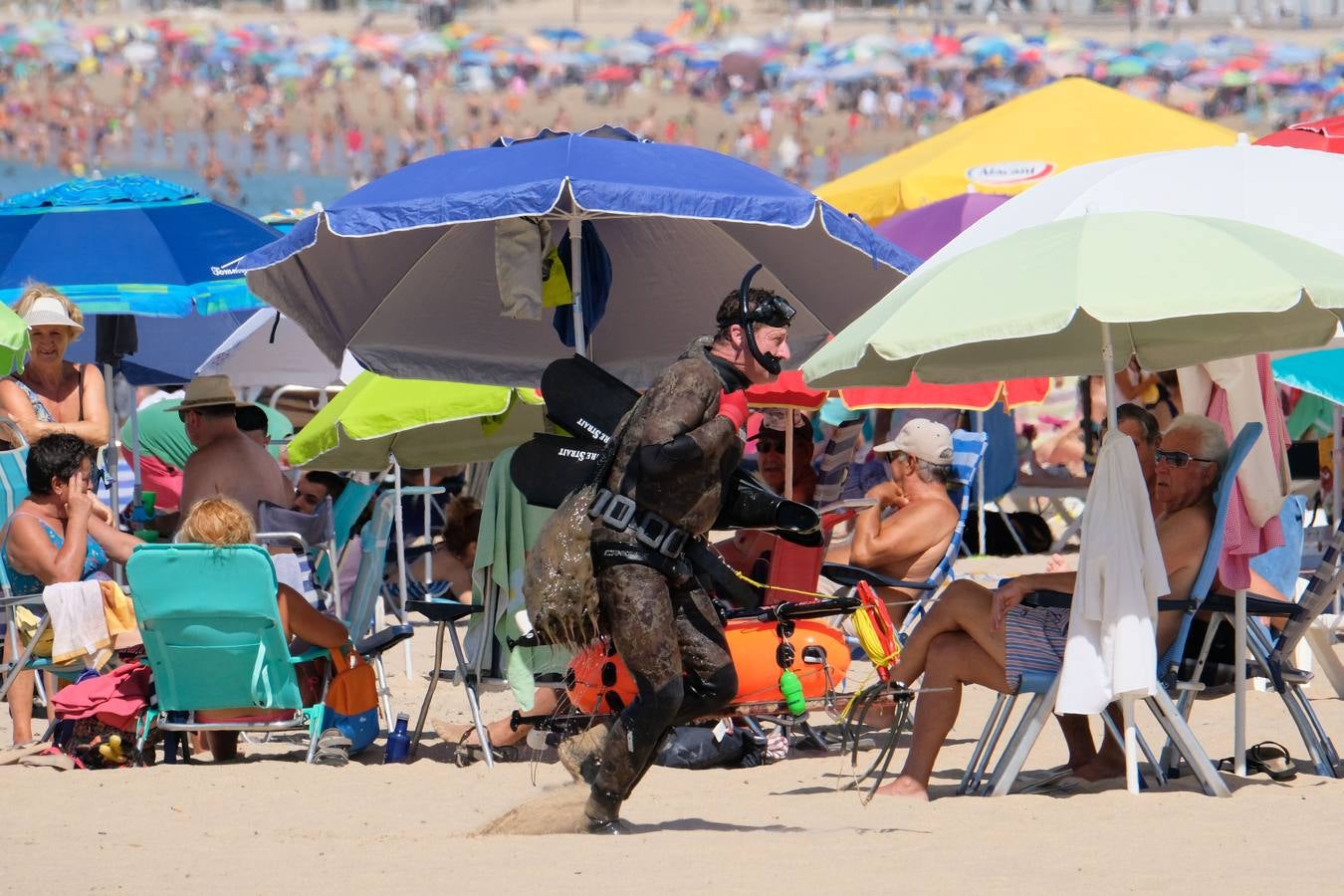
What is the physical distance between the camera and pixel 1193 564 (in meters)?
5.17

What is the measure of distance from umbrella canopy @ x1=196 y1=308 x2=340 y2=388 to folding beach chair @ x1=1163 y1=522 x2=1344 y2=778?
543cm

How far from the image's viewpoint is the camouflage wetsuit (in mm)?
4613

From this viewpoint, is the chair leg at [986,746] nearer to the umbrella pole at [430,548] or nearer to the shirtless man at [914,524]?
Answer: the shirtless man at [914,524]

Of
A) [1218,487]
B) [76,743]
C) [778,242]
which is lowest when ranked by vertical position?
[76,743]

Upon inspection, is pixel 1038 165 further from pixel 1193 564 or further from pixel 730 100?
pixel 730 100

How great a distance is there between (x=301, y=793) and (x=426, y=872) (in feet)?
4.38

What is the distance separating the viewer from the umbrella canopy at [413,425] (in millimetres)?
7695

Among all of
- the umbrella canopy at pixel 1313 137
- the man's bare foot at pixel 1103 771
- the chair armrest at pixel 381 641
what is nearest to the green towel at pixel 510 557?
the chair armrest at pixel 381 641

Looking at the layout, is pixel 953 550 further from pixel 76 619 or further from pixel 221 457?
pixel 76 619

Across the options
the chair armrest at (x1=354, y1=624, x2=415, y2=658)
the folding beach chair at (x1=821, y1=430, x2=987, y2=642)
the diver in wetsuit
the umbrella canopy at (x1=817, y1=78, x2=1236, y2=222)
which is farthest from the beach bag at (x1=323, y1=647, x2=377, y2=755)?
the umbrella canopy at (x1=817, y1=78, x2=1236, y2=222)

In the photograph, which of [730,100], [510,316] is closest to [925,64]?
[730,100]

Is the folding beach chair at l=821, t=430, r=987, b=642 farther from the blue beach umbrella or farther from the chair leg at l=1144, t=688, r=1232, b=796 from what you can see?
the blue beach umbrella

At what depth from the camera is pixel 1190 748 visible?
5105 millimetres

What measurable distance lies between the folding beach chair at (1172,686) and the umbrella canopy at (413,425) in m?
2.91
